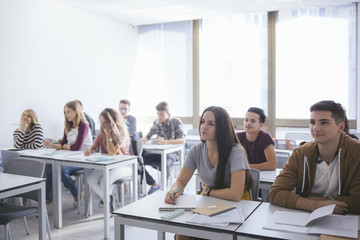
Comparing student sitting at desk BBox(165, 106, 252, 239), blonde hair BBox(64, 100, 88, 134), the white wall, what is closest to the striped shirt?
blonde hair BBox(64, 100, 88, 134)

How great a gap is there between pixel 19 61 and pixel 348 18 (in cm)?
567

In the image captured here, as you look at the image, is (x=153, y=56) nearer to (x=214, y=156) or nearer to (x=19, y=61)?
(x=19, y=61)

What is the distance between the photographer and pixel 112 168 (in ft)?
12.0

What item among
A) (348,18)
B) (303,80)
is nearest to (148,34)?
(303,80)

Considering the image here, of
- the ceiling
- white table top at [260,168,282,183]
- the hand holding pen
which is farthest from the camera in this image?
the ceiling

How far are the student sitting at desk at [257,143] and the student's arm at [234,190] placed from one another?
3.27 ft

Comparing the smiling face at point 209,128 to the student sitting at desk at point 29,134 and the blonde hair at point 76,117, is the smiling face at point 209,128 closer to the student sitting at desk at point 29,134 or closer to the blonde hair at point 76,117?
the blonde hair at point 76,117

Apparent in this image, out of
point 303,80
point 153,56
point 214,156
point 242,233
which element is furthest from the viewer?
point 153,56

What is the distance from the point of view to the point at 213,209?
6.33 feet

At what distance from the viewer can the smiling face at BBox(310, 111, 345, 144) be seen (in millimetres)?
2041

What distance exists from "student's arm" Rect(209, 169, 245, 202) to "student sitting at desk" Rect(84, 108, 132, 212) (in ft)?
6.11

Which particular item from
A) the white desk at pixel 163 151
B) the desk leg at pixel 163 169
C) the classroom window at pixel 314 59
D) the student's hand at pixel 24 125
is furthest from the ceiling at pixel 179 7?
the desk leg at pixel 163 169

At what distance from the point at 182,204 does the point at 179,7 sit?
4.93m

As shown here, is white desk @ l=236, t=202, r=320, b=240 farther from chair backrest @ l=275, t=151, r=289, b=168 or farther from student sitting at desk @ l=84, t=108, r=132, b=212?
student sitting at desk @ l=84, t=108, r=132, b=212
